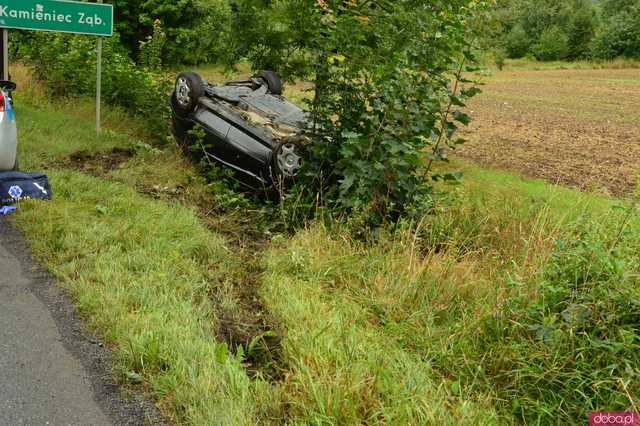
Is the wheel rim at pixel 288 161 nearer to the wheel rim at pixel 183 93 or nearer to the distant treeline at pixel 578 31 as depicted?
the wheel rim at pixel 183 93

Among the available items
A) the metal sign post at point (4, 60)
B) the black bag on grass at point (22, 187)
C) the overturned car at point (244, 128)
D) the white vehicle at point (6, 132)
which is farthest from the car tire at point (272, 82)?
the black bag on grass at point (22, 187)

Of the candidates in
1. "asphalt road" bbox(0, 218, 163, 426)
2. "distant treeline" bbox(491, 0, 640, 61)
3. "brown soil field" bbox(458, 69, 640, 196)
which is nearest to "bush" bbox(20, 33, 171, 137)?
"brown soil field" bbox(458, 69, 640, 196)

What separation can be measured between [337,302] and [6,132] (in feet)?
12.9

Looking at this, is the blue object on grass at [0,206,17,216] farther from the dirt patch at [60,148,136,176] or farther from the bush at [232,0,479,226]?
the bush at [232,0,479,226]

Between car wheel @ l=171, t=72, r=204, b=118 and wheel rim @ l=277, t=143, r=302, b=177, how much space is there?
Result: 1.85 meters

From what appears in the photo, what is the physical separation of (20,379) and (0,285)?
4.40 ft

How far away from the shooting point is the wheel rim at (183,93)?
26.3 feet

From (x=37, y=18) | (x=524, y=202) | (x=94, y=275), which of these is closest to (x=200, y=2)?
(x=37, y=18)

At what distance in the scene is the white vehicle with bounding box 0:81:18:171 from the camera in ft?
20.0

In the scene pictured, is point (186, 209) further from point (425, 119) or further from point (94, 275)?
point (425, 119)

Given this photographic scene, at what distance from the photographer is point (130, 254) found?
4844 mm

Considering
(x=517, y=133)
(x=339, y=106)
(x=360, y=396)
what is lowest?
(x=517, y=133)

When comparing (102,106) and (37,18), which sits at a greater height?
(37,18)

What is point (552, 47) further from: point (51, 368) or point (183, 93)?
point (51, 368)
